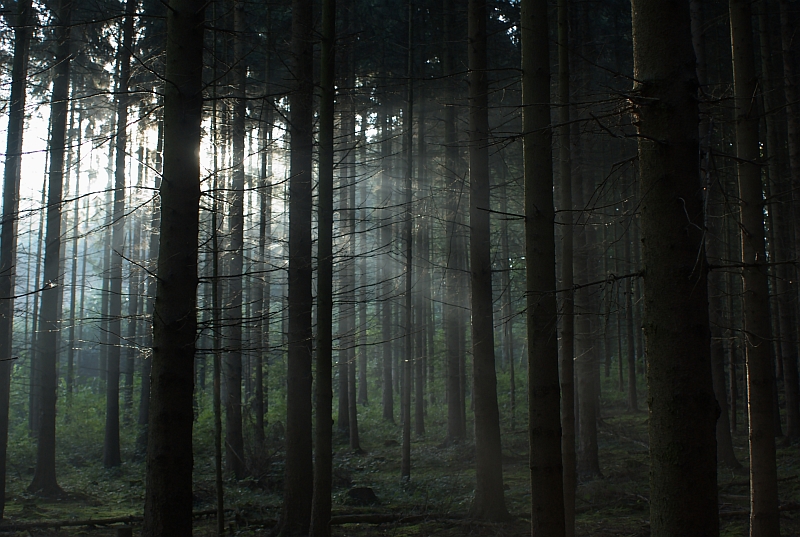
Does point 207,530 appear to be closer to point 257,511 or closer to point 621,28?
point 257,511

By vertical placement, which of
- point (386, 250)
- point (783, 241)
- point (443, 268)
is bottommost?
point (443, 268)

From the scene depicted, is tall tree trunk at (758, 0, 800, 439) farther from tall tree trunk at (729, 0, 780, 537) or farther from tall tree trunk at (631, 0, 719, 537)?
tall tree trunk at (631, 0, 719, 537)

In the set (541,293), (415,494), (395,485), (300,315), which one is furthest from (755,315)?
(395,485)

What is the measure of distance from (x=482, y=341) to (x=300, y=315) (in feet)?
9.39

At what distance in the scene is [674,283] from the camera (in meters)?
3.06

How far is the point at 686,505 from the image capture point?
2928 mm

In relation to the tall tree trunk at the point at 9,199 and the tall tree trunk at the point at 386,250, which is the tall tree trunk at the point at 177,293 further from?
the tall tree trunk at the point at 386,250

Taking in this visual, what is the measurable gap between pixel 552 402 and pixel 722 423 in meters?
9.75

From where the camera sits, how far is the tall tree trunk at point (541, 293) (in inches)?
197

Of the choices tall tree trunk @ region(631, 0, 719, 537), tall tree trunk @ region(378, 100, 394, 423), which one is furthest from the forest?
tall tree trunk @ region(378, 100, 394, 423)

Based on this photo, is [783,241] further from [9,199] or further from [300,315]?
[9,199]

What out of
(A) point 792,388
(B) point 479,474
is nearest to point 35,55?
(B) point 479,474

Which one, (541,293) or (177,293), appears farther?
(541,293)

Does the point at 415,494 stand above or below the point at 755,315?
below
